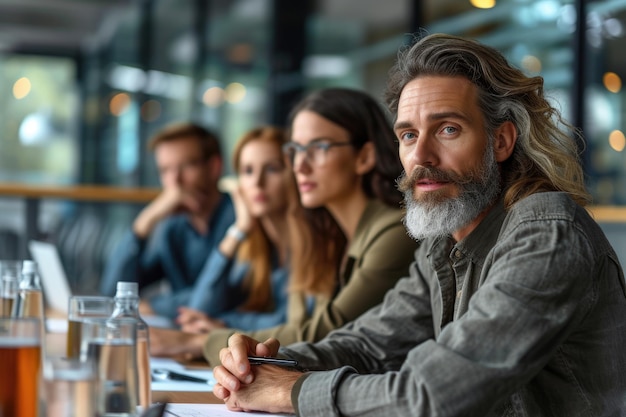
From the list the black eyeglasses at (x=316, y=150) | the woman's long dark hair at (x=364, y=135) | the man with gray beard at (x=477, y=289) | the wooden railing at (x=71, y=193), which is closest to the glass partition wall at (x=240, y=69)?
the man with gray beard at (x=477, y=289)

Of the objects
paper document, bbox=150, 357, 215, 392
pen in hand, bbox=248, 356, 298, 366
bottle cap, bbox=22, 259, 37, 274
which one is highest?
bottle cap, bbox=22, 259, 37, 274

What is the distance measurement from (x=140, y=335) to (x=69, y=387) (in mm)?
286

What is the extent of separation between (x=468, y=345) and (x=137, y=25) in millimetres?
9813

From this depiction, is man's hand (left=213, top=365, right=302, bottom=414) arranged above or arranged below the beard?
below

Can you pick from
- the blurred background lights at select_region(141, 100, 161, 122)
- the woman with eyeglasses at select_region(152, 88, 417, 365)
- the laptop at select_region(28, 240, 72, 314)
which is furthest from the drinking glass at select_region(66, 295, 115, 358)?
the blurred background lights at select_region(141, 100, 161, 122)

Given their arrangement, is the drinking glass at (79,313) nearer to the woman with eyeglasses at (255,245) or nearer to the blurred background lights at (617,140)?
the woman with eyeglasses at (255,245)

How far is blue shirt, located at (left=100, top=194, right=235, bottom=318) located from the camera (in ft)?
14.3

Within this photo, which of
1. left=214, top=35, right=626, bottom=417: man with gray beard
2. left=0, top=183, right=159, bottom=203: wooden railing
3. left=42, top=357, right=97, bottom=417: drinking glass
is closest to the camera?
left=42, top=357, right=97, bottom=417: drinking glass

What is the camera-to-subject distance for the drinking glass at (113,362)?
124 centimetres

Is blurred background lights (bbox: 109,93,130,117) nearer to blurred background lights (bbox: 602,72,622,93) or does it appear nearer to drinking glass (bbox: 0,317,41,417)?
blurred background lights (bbox: 602,72,622,93)

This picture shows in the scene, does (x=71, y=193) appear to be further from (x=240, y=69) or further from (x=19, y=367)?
(x=19, y=367)

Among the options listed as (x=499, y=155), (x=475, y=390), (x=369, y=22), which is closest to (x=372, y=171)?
(x=499, y=155)

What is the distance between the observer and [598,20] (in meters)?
4.00

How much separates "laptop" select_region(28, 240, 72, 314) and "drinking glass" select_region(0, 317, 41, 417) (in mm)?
2243
